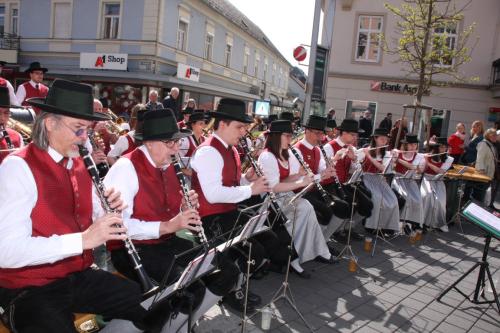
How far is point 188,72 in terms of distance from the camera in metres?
23.2

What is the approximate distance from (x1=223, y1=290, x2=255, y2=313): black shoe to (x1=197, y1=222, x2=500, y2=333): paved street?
0.33 feet

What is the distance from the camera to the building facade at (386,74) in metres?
18.9

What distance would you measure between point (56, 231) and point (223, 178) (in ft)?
6.71

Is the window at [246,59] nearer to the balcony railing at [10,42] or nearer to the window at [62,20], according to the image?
the window at [62,20]

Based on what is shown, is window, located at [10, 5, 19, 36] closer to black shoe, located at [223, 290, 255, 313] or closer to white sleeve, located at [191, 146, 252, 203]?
white sleeve, located at [191, 146, 252, 203]

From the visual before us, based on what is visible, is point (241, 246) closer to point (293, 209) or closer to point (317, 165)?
point (293, 209)

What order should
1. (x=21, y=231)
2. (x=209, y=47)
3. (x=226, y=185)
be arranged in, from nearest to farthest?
(x=21, y=231) → (x=226, y=185) → (x=209, y=47)

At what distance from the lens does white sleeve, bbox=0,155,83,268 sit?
2314 millimetres

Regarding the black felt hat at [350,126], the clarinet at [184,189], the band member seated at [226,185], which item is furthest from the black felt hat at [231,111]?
the black felt hat at [350,126]

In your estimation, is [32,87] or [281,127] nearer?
[281,127]

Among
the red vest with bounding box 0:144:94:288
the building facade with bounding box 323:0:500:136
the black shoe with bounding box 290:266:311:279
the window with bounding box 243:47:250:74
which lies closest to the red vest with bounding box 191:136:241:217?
the black shoe with bounding box 290:266:311:279

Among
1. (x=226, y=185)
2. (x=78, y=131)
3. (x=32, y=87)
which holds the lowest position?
(x=226, y=185)

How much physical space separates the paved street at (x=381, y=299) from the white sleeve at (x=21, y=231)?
1.87m

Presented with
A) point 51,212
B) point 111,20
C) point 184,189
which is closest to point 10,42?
point 111,20
